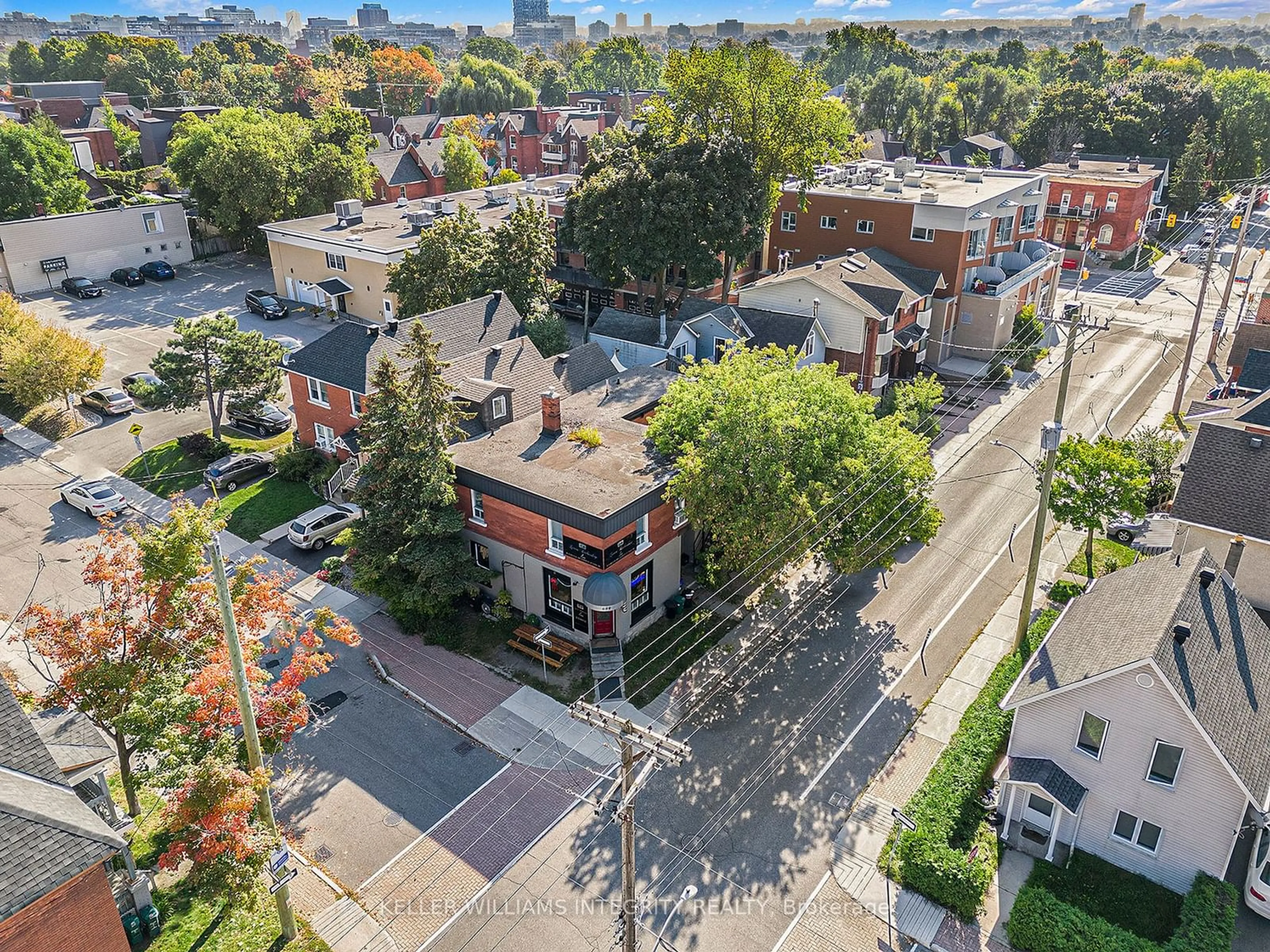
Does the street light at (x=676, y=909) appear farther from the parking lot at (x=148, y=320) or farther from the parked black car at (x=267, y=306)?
the parked black car at (x=267, y=306)

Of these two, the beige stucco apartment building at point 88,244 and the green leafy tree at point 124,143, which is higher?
the green leafy tree at point 124,143

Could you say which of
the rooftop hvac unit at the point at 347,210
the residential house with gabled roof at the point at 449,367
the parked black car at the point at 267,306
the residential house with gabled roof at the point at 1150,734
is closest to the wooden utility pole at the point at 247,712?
the residential house with gabled roof at the point at 1150,734

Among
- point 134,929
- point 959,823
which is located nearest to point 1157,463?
point 959,823

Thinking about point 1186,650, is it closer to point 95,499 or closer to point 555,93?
point 95,499

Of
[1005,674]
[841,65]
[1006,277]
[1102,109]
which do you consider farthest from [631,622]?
[841,65]

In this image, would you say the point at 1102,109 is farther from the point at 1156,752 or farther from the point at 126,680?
the point at 126,680
